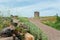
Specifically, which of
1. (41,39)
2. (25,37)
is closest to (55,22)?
(41,39)

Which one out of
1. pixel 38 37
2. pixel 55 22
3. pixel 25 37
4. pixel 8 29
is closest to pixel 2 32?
pixel 8 29

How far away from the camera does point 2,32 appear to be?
7.65 meters

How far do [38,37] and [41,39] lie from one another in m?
0.14

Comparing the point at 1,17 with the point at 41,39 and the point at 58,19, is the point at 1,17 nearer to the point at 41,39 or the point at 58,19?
the point at 41,39

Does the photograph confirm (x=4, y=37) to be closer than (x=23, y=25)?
Yes

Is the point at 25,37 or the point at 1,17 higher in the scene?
the point at 1,17

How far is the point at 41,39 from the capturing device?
8.63 metres

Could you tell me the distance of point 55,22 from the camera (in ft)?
60.6

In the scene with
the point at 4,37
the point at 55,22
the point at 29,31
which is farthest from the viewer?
the point at 55,22

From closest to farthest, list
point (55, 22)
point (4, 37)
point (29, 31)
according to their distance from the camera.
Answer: point (4, 37), point (29, 31), point (55, 22)

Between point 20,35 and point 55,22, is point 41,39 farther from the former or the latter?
point 55,22

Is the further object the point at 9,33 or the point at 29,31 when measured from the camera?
the point at 29,31

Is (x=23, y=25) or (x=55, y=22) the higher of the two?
(x=23, y=25)

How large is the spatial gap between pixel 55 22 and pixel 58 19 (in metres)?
0.58
